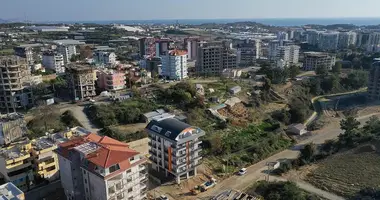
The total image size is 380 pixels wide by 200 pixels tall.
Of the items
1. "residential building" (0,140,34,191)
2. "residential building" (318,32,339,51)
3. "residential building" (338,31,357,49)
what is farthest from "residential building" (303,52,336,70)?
"residential building" (0,140,34,191)

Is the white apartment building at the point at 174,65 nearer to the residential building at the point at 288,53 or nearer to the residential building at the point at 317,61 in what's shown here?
the residential building at the point at 317,61

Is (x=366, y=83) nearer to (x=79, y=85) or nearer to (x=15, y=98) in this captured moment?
(x=79, y=85)

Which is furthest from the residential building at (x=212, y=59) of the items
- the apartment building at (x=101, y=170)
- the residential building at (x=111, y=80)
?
the apartment building at (x=101, y=170)

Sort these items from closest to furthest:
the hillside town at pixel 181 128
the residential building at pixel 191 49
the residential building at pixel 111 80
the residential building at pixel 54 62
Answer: the hillside town at pixel 181 128, the residential building at pixel 111 80, the residential building at pixel 54 62, the residential building at pixel 191 49

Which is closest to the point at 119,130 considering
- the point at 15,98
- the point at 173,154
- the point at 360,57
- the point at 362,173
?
the point at 173,154

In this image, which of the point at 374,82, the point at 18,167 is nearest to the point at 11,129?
the point at 18,167

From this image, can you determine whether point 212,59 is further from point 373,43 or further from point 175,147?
point 373,43

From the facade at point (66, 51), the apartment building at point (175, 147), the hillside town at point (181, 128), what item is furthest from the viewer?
the facade at point (66, 51)
